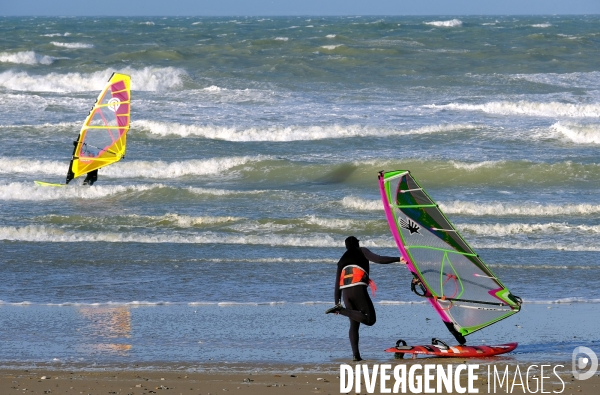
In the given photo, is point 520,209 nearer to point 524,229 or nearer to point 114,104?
point 524,229

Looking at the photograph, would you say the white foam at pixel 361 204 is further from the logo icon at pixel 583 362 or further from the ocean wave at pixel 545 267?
the logo icon at pixel 583 362

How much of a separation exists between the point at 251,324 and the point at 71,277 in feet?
9.16

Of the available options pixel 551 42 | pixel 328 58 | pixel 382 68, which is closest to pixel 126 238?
pixel 382 68

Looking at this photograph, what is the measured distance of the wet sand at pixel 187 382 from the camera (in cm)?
550

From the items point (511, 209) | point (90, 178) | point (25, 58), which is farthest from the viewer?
point (25, 58)

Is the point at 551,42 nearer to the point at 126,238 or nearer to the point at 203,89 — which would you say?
the point at 203,89

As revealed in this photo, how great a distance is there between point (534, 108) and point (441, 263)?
53.0 ft

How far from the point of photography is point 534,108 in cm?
2156

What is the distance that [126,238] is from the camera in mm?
11141

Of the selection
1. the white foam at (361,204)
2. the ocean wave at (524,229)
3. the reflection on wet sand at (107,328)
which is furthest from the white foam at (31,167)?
the reflection on wet sand at (107,328)

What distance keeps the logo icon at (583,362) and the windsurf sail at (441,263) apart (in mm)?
550

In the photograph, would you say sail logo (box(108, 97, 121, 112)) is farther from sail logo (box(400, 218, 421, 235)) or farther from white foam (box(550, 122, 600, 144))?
white foam (box(550, 122, 600, 144))

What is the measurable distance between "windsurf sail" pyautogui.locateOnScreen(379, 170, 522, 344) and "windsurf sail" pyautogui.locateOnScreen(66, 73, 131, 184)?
8.64 m

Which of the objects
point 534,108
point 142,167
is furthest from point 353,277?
point 534,108
